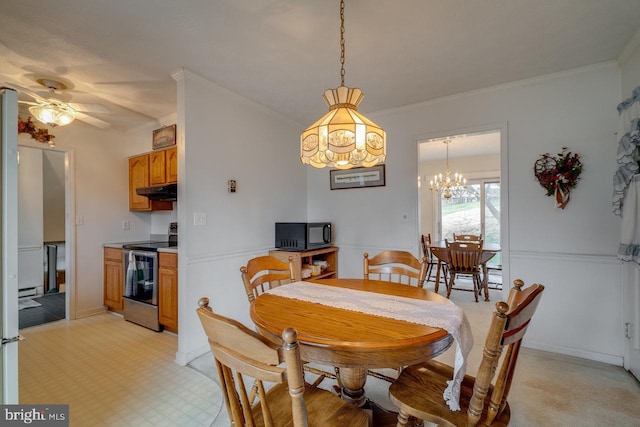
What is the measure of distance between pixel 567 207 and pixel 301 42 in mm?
2551

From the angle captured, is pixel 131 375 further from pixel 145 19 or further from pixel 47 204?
pixel 47 204

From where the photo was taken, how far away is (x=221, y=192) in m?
2.61

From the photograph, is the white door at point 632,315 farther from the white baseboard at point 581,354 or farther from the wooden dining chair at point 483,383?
the wooden dining chair at point 483,383

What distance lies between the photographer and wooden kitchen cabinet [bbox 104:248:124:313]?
10.9 ft

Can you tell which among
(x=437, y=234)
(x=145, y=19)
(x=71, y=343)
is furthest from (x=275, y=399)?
(x=437, y=234)

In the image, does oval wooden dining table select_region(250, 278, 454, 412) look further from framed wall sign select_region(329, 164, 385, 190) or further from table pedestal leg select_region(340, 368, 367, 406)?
framed wall sign select_region(329, 164, 385, 190)

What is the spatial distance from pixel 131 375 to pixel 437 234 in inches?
231

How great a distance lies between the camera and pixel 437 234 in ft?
20.6

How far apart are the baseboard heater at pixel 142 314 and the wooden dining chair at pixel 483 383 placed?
264 centimetres

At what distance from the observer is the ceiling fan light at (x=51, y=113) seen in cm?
210

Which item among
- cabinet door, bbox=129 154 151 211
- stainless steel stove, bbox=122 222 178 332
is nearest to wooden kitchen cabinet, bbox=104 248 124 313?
stainless steel stove, bbox=122 222 178 332

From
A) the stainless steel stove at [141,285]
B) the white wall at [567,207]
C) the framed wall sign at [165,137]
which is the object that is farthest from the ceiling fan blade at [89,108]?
the white wall at [567,207]

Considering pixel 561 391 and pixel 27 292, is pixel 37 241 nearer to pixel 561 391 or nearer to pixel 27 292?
pixel 27 292

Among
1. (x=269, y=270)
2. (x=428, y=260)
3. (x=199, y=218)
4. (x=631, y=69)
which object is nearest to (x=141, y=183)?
(x=199, y=218)
